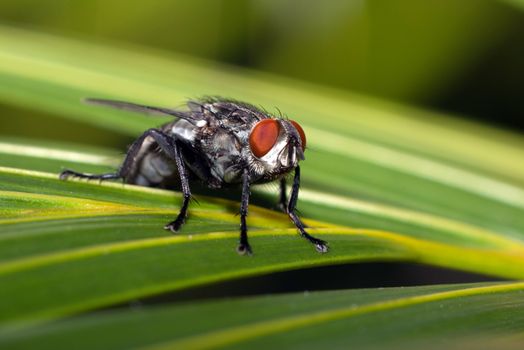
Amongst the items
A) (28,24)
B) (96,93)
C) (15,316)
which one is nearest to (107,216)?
(15,316)

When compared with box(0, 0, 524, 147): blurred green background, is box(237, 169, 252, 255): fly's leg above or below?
below

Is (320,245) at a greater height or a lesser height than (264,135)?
lesser

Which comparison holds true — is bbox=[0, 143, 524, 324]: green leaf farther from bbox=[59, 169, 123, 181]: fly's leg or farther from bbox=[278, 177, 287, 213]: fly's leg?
bbox=[278, 177, 287, 213]: fly's leg

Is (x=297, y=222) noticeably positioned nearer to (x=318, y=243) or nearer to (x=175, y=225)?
(x=318, y=243)

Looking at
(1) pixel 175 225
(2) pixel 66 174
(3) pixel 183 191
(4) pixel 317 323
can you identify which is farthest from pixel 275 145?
(4) pixel 317 323

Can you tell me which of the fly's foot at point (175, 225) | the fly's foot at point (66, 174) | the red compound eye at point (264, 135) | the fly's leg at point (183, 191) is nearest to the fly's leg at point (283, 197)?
the red compound eye at point (264, 135)

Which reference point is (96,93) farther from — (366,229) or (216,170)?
(366,229)

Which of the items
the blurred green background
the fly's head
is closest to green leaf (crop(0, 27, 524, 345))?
the fly's head
